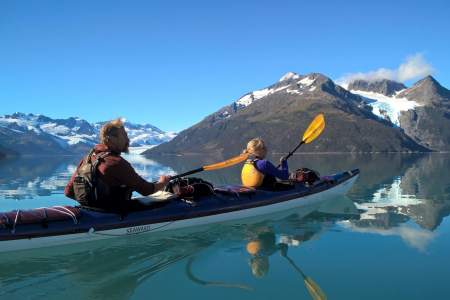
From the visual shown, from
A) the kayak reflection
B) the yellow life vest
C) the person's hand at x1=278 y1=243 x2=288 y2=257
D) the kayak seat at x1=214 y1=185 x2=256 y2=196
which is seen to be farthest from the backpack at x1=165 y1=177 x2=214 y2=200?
the person's hand at x1=278 y1=243 x2=288 y2=257

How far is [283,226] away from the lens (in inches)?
530

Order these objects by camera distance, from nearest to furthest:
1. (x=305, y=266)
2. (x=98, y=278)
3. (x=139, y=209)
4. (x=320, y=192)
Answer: (x=98, y=278) → (x=305, y=266) → (x=139, y=209) → (x=320, y=192)

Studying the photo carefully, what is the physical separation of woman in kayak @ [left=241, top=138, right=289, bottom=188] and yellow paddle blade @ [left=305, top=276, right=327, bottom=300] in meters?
6.65

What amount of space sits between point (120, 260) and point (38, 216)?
7.16 feet

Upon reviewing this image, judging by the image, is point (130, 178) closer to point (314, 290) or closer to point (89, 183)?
point (89, 183)

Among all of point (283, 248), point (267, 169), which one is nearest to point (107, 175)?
point (283, 248)

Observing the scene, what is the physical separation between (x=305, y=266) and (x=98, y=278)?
14.3ft

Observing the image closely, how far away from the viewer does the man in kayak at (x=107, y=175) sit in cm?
977

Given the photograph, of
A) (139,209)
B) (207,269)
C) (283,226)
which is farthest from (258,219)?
(207,269)

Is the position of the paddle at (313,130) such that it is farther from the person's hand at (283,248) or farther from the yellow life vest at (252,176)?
the person's hand at (283,248)

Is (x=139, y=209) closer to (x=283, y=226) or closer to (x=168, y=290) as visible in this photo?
(x=168, y=290)

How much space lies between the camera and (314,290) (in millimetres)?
7605

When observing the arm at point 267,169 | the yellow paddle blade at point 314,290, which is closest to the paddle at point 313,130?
the arm at point 267,169

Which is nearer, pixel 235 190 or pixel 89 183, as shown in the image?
pixel 89 183
